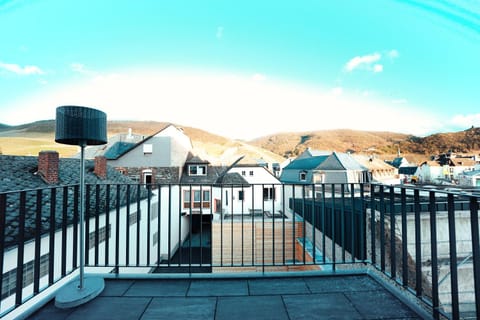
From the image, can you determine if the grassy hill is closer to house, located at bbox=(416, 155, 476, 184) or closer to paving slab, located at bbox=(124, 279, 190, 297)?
house, located at bbox=(416, 155, 476, 184)

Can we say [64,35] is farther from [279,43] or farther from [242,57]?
[279,43]

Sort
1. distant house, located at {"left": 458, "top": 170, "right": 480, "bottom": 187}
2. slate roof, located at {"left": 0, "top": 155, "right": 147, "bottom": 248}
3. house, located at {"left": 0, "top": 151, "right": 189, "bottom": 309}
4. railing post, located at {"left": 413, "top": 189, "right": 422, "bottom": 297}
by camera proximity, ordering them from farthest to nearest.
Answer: distant house, located at {"left": 458, "top": 170, "right": 480, "bottom": 187} → slate roof, located at {"left": 0, "top": 155, "right": 147, "bottom": 248} → house, located at {"left": 0, "top": 151, "right": 189, "bottom": 309} → railing post, located at {"left": 413, "top": 189, "right": 422, "bottom": 297}

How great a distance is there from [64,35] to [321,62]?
21.2 meters

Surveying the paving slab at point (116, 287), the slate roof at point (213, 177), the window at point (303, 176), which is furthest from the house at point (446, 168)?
the paving slab at point (116, 287)

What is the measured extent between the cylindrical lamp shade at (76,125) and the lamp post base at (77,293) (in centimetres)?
113

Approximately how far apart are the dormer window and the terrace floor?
13100mm

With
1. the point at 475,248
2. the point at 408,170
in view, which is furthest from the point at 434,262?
the point at 408,170

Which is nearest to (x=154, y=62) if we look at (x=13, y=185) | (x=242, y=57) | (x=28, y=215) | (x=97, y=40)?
(x=97, y=40)

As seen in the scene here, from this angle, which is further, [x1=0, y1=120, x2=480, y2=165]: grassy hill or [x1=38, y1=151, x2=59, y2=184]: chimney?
[x1=0, y1=120, x2=480, y2=165]: grassy hill

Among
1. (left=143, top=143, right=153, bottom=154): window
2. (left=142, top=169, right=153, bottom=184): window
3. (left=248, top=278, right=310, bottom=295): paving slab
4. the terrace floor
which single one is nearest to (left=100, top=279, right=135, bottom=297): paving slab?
the terrace floor

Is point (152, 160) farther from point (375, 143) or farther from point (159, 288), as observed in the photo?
point (375, 143)

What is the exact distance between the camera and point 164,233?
10.7m

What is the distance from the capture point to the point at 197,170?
1493 centimetres

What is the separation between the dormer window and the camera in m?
14.9
